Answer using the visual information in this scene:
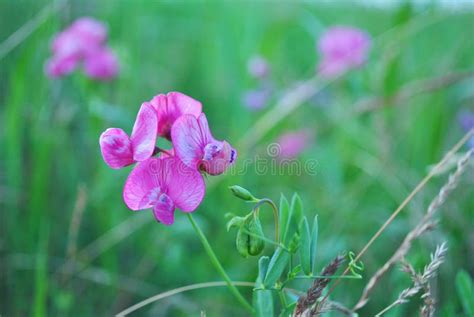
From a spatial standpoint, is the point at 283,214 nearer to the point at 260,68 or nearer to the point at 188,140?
the point at 188,140

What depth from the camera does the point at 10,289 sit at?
1523 mm

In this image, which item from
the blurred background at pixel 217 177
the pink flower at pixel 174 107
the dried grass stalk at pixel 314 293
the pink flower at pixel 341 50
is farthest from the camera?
the pink flower at pixel 341 50

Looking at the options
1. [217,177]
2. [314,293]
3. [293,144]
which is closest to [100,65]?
[217,177]

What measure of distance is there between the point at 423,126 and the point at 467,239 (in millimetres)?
680

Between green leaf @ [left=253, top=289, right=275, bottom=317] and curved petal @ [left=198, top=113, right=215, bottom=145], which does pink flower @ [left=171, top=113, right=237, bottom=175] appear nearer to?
curved petal @ [left=198, top=113, right=215, bottom=145]

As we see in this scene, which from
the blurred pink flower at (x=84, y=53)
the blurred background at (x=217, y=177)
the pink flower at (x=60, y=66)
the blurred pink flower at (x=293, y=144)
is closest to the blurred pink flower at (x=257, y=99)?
the blurred background at (x=217, y=177)

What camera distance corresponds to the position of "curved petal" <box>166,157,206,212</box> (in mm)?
821

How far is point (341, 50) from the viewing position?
2311 mm

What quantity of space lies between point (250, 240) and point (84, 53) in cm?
133

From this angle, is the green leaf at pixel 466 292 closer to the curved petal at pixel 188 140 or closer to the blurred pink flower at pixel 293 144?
the curved petal at pixel 188 140

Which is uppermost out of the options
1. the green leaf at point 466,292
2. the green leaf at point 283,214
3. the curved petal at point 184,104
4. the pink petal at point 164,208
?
the curved petal at point 184,104

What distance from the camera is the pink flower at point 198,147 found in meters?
0.81

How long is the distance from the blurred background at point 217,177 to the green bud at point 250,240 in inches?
17.7

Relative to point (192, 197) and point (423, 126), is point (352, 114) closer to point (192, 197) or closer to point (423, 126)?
point (423, 126)
